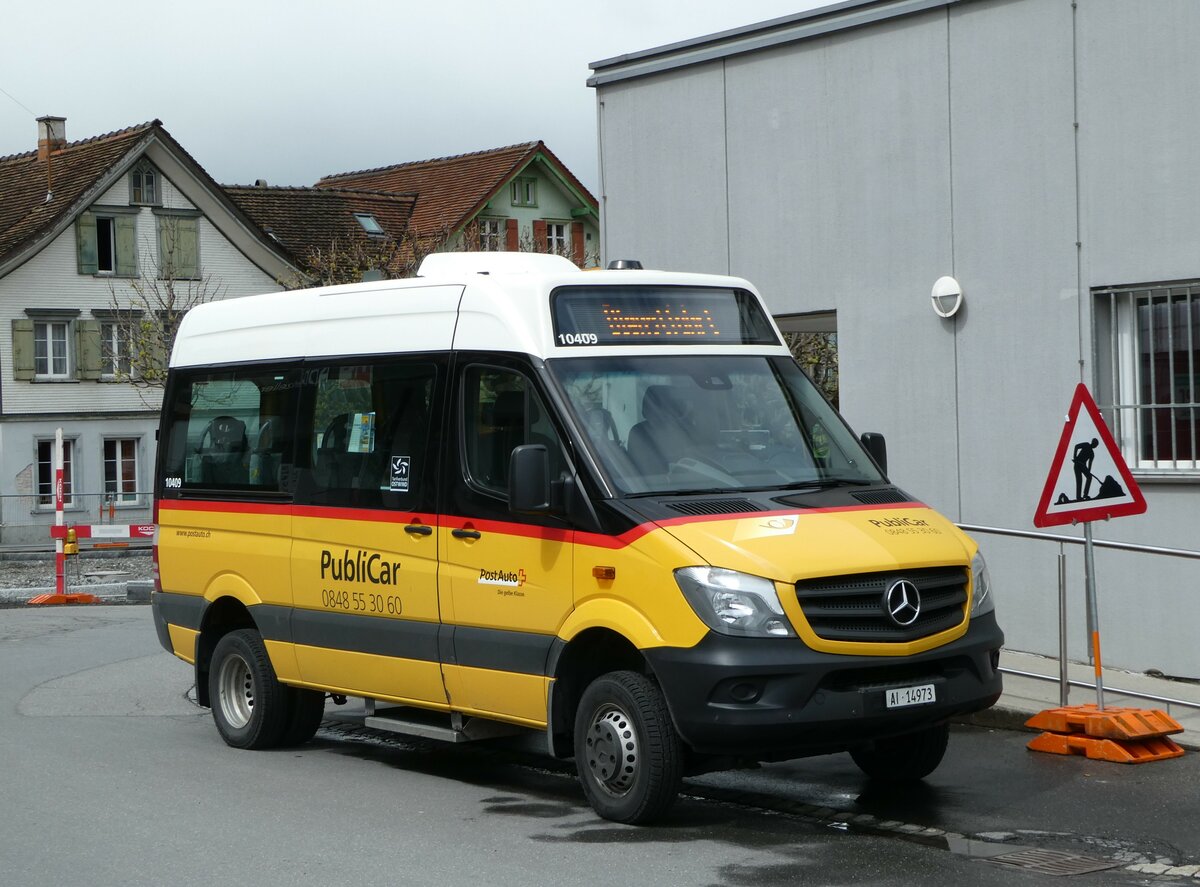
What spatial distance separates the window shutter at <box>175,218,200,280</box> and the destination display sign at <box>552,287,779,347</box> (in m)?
41.6

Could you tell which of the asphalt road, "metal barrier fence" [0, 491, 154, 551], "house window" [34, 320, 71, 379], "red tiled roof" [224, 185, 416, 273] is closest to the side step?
the asphalt road

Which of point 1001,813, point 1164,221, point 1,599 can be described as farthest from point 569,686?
point 1,599

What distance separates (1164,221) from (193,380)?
6.92 m

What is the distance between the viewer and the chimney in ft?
169

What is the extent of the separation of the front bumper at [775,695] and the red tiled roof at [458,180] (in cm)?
5086

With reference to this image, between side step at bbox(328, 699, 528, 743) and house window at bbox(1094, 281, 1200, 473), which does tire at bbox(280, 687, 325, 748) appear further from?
house window at bbox(1094, 281, 1200, 473)

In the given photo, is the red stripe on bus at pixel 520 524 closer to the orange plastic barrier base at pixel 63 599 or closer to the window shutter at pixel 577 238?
the orange plastic barrier base at pixel 63 599

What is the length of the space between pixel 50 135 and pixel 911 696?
48.4 m

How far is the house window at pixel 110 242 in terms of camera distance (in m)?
47.5

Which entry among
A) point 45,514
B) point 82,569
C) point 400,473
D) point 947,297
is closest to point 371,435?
point 400,473

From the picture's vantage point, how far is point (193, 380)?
11844mm

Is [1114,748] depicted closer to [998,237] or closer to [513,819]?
[513,819]

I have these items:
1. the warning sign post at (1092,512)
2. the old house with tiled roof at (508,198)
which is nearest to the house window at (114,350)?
the old house with tiled roof at (508,198)

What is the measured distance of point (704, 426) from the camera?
8859mm
